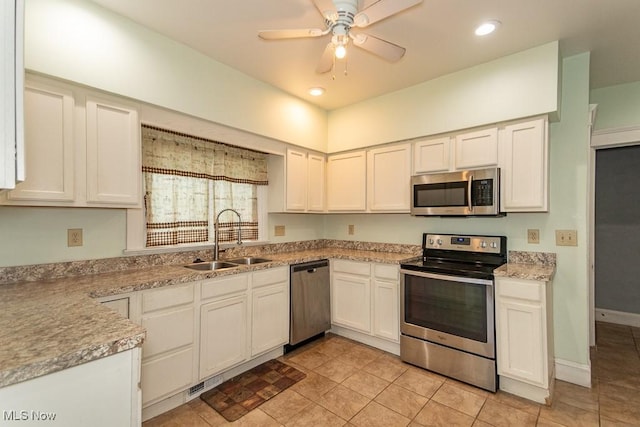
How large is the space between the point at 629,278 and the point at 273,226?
4464mm

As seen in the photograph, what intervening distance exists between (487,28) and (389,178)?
4.96 ft

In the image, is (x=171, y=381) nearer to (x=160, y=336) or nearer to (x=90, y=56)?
(x=160, y=336)

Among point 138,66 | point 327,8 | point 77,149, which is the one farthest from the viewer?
point 138,66

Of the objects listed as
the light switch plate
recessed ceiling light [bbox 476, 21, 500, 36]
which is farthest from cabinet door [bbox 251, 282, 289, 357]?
recessed ceiling light [bbox 476, 21, 500, 36]

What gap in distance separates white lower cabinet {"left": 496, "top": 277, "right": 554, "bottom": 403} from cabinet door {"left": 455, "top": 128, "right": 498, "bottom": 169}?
1.01m

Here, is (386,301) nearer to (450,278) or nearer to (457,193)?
(450,278)

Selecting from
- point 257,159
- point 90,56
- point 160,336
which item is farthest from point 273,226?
point 90,56

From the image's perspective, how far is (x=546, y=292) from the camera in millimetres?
2176

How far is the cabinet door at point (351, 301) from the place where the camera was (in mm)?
3105

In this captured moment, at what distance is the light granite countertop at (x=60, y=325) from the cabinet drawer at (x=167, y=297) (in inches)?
2.1

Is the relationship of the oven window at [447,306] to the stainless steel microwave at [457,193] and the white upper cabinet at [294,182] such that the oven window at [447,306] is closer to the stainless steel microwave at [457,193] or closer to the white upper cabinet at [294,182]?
the stainless steel microwave at [457,193]

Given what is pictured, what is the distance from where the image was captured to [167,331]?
6.67 ft

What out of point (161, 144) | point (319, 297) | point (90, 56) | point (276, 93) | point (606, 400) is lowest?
point (606, 400)

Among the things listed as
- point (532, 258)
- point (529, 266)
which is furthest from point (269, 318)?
point (532, 258)
